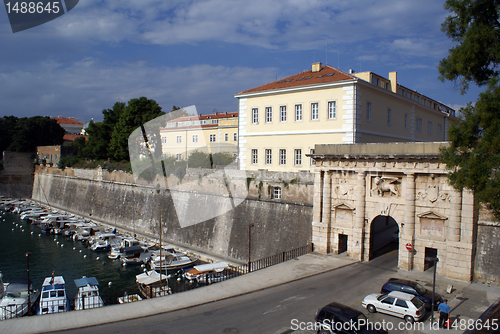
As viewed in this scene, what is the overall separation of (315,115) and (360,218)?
1030 cm

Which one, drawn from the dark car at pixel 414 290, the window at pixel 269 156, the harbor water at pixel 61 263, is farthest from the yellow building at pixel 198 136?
the dark car at pixel 414 290

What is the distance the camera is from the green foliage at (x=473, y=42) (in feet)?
40.3

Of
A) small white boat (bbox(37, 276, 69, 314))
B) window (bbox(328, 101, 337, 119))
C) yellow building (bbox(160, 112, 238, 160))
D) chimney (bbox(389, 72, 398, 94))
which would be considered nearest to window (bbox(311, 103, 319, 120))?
window (bbox(328, 101, 337, 119))

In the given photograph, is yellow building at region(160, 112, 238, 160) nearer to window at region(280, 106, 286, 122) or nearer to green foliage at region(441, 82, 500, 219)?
window at region(280, 106, 286, 122)

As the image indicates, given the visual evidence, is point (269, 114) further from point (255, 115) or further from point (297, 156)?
point (297, 156)

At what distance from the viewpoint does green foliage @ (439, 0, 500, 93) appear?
1228 centimetres

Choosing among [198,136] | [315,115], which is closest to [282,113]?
[315,115]

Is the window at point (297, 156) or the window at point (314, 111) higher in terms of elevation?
the window at point (314, 111)

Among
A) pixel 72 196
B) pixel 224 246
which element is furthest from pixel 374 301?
pixel 72 196

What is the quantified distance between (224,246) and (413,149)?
16110 millimetres

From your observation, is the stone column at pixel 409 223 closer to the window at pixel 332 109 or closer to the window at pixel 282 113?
the window at pixel 332 109

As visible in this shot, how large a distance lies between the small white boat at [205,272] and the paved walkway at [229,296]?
7222mm

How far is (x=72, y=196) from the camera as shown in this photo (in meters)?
54.0

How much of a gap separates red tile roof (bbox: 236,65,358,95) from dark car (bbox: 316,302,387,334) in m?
17.7
